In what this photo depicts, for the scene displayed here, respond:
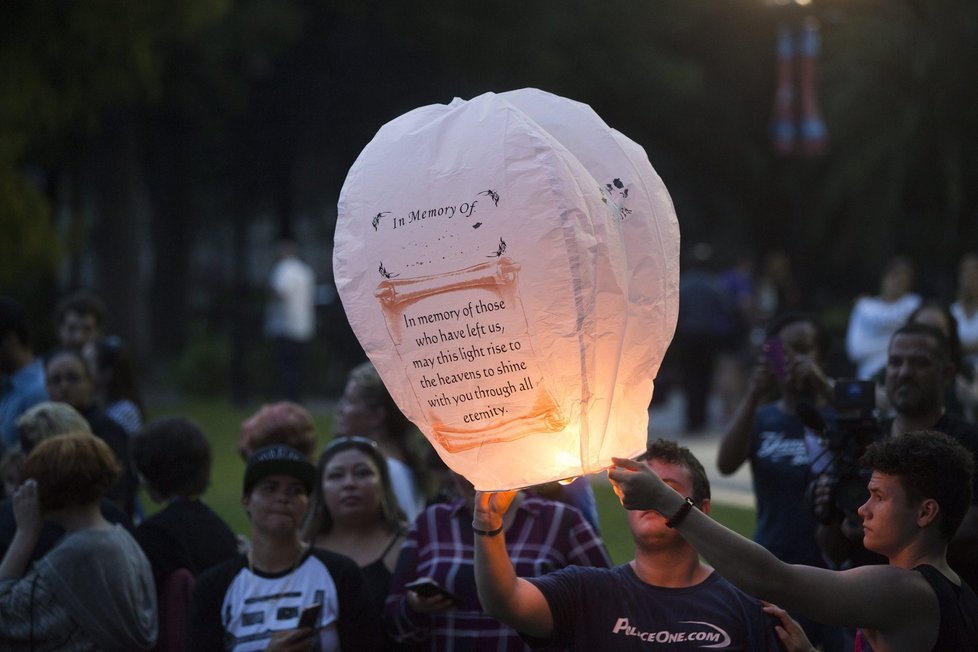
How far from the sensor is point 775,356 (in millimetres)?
6027

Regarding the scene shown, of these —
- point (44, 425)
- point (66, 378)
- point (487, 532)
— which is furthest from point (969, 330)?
point (487, 532)

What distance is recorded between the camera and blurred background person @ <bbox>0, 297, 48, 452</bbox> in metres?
7.66

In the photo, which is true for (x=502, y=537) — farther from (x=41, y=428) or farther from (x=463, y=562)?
(x=41, y=428)

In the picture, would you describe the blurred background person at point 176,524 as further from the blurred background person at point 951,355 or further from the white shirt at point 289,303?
the white shirt at point 289,303

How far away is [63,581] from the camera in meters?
5.09

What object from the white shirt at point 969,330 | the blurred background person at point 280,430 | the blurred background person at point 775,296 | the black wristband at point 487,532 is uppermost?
the blurred background person at point 775,296

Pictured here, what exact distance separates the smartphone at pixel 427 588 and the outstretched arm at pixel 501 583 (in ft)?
2.25

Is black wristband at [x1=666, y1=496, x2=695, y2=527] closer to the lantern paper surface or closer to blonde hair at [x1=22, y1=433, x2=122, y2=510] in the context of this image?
the lantern paper surface

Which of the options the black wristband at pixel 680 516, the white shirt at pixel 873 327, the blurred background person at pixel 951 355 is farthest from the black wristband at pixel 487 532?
the white shirt at pixel 873 327

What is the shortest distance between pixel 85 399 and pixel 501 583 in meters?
4.04

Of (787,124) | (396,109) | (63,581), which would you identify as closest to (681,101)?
(396,109)

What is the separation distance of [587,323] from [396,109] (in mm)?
23509

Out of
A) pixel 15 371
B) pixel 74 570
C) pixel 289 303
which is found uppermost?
pixel 289 303

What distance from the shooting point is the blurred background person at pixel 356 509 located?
5727 millimetres
